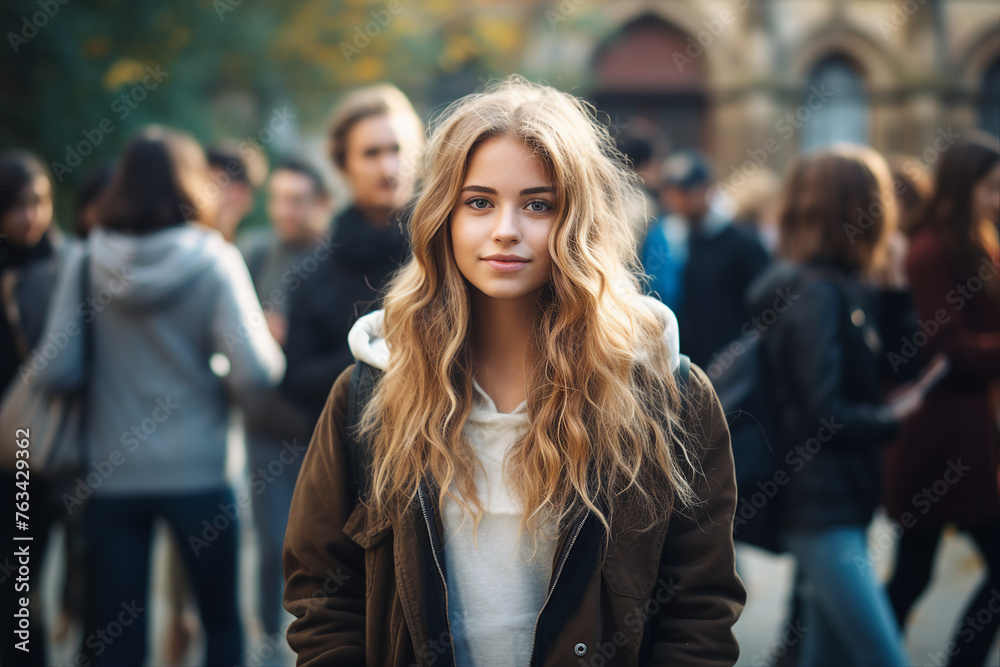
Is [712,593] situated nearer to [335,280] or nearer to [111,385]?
[335,280]

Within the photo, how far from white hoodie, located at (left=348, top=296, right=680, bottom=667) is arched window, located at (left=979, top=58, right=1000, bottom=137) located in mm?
17927

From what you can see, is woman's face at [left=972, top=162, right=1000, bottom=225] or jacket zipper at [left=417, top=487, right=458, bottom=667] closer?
jacket zipper at [left=417, top=487, right=458, bottom=667]

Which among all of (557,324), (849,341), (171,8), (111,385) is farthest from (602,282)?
(171,8)

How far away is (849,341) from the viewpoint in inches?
115

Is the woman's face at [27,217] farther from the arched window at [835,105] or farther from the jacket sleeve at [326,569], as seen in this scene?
the arched window at [835,105]

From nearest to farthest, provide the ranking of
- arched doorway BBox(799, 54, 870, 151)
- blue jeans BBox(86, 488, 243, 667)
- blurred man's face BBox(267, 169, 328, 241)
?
blue jeans BBox(86, 488, 243, 667) < blurred man's face BBox(267, 169, 328, 241) < arched doorway BBox(799, 54, 870, 151)

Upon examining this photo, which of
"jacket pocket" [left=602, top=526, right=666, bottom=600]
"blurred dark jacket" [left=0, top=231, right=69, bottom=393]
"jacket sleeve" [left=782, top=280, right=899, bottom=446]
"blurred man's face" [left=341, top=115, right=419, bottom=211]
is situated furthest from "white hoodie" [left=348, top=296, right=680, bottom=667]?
"blurred dark jacket" [left=0, top=231, right=69, bottom=393]

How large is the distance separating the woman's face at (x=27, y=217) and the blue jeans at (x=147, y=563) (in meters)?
1.23

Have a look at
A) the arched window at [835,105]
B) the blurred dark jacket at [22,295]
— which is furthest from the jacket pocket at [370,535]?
the arched window at [835,105]

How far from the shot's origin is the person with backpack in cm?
284

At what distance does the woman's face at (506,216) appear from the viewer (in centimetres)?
179

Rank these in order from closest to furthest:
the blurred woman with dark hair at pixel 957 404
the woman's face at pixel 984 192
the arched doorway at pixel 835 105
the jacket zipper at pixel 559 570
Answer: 1. the jacket zipper at pixel 559 570
2. the blurred woman with dark hair at pixel 957 404
3. the woman's face at pixel 984 192
4. the arched doorway at pixel 835 105

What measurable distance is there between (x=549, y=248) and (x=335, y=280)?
1.51 m

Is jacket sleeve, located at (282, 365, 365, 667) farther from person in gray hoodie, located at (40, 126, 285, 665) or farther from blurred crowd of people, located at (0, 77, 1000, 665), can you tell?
person in gray hoodie, located at (40, 126, 285, 665)
